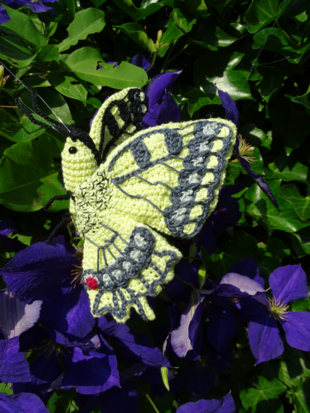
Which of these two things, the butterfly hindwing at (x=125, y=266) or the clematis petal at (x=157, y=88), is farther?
the clematis petal at (x=157, y=88)

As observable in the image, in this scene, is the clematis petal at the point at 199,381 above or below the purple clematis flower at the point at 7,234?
below

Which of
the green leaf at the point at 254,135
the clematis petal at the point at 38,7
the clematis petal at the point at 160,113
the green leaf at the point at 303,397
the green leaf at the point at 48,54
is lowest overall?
the green leaf at the point at 303,397

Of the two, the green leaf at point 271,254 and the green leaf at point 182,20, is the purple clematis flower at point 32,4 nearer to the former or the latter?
the green leaf at point 182,20

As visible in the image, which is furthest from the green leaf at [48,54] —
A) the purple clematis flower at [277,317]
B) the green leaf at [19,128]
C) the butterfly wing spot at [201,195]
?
the purple clematis flower at [277,317]

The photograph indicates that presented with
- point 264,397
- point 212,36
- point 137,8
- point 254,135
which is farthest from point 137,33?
point 264,397

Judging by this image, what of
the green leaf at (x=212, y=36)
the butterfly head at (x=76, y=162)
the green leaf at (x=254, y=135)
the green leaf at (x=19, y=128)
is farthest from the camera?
the green leaf at (x=254, y=135)

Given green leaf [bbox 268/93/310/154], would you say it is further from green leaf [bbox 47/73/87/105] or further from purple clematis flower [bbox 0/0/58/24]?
purple clematis flower [bbox 0/0/58/24]

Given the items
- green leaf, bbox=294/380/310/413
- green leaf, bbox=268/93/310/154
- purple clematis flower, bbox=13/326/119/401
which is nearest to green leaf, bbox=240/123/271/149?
green leaf, bbox=268/93/310/154

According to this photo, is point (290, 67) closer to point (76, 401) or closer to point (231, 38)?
point (231, 38)
